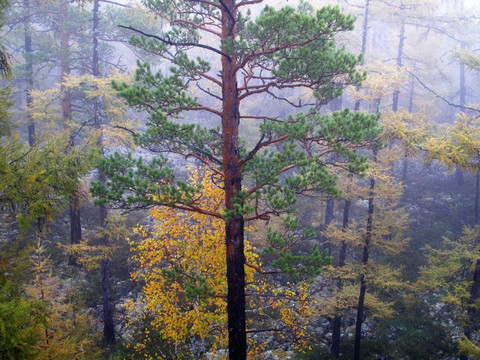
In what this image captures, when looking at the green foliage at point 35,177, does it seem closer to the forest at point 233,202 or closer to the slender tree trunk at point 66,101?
the forest at point 233,202

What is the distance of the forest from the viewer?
576 centimetres

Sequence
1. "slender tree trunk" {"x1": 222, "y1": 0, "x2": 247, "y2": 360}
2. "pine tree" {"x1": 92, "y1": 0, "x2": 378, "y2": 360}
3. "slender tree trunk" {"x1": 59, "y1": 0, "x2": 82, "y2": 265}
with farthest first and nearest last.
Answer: "slender tree trunk" {"x1": 59, "y1": 0, "x2": 82, "y2": 265}
"slender tree trunk" {"x1": 222, "y1": 0, "x2": 247, "y2": 360}
"pine tree" {"x1": 92, "y1": 0, "x2": 378, "y2": 360}

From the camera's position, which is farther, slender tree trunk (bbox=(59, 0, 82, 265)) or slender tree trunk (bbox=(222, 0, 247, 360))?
slender tree trunk (bbox=(59, 0, 82, 265))

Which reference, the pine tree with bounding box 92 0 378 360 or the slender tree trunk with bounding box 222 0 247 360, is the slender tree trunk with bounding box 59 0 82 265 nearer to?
the pine tree with bounding box 92 0 378 360

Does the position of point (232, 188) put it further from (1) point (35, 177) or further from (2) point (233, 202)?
(1) point (35, 177)

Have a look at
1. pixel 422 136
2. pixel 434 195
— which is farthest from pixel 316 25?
pixel 434 195

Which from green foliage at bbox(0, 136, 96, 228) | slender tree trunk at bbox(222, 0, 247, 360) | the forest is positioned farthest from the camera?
slender tree trunk at bbox(222, 0, 247, 360)

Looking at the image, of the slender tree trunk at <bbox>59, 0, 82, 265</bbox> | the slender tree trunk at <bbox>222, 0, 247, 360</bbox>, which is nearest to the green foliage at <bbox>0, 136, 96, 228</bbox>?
the slender tree trunk at <bbox>222, 0, 247, 360</bbox>

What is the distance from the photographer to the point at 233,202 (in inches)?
229

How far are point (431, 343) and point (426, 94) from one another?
24315 millimetres

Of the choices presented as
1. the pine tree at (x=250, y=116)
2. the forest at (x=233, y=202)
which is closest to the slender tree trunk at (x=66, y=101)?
the forest at (x=233, y=202)

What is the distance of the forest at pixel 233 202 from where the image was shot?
18.9 ft

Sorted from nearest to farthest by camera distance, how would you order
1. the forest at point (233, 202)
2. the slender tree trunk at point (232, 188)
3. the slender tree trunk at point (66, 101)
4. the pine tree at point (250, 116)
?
the pine tree at point (250, 116), the forest at point (233, 202), the slender tree trunk at point (232, 188), the slender tree trunk at point (66, 101)

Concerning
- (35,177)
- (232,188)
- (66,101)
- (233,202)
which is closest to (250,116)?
(232,188)
